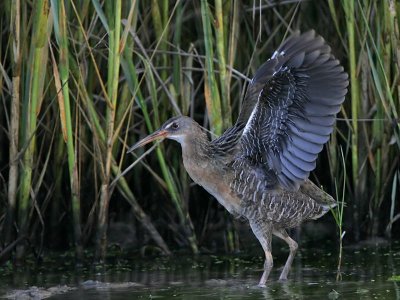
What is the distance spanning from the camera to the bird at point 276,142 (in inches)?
262

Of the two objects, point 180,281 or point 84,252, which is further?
point 84,252

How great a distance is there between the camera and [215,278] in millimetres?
7102

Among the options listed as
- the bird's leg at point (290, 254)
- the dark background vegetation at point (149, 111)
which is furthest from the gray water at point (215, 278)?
the dark background vegetation at point (149, 111)

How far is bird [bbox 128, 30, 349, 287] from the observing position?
6.65 m

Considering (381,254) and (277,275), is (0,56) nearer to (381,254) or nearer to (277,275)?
(277,275)

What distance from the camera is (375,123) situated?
7938mm

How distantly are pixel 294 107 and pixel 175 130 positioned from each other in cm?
88

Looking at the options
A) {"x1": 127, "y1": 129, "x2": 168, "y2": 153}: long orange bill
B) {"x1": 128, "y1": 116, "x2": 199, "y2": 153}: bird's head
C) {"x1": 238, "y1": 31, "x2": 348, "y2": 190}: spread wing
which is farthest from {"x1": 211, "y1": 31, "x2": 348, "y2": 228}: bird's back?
{"x1": 127, "y1": 129, "x2": 168, "y2": 153}: long orange bill

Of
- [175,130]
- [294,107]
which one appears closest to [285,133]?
[294,107]

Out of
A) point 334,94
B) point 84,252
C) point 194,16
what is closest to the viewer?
point 334,94

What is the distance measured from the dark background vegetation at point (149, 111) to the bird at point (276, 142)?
0.41 meters

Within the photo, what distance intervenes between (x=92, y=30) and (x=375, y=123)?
2236 mm

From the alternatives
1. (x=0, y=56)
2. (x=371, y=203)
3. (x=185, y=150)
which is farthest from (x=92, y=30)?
(x=371, y=203)

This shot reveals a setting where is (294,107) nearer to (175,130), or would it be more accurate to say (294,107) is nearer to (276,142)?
(276,142)
